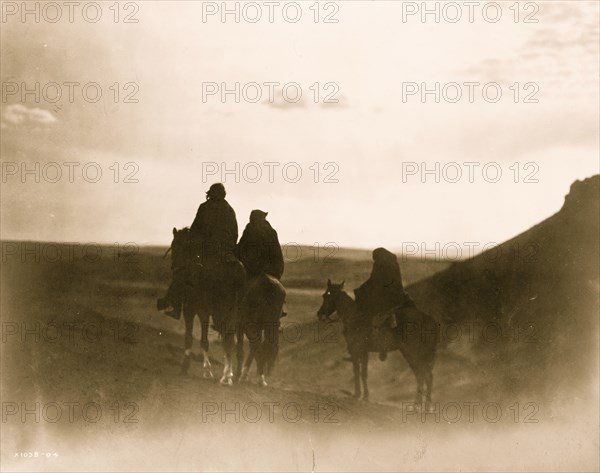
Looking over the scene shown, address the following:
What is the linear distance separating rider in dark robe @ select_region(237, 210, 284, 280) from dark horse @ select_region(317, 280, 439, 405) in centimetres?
61

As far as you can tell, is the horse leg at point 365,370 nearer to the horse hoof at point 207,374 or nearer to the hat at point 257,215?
the horse hoof at point 207,374

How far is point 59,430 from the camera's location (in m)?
8.13

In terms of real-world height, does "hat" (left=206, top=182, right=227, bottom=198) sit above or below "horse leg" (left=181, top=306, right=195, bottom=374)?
above

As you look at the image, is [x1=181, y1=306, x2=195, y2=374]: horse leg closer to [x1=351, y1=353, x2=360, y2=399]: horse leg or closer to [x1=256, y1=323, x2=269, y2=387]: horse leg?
[x1=256, y1=323, x2=269, y2=387]: horse leg

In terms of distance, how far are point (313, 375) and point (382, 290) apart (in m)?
1.12

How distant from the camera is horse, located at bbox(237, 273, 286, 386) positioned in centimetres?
811

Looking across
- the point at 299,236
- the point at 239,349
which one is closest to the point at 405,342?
the point at 299,236

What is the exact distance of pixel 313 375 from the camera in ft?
26.9

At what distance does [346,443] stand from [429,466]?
35.1 inches

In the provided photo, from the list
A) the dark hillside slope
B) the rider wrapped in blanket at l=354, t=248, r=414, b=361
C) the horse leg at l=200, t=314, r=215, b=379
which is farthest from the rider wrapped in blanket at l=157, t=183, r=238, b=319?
the dark hillside slope

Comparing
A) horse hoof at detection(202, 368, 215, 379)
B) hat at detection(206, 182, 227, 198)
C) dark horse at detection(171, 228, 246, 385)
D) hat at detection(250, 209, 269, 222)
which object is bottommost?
horse hoof at detection(202, 368, 215, 379)

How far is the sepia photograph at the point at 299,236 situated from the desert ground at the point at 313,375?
23mm

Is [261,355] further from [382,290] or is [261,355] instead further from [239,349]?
[382,290]

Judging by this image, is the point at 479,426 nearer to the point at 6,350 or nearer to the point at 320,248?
the point at 320,248
